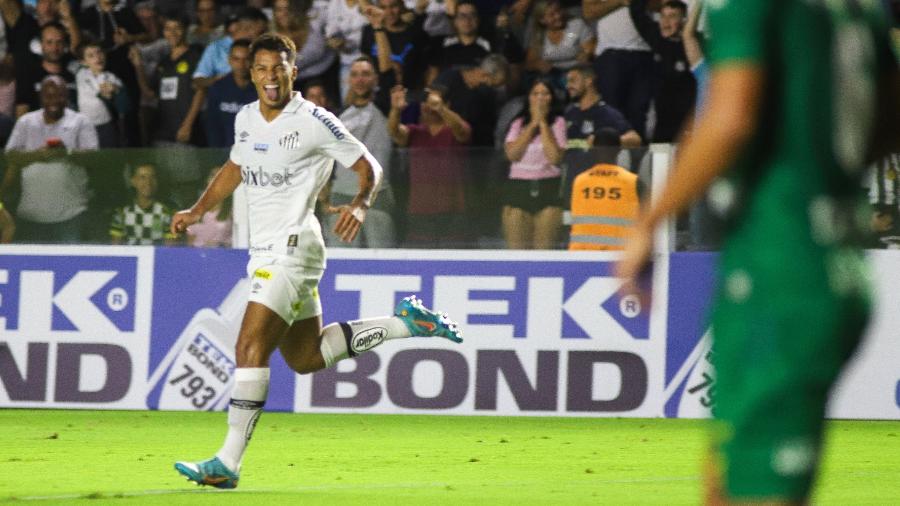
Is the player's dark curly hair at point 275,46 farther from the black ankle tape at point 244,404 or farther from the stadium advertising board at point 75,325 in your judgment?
the stadium advertising board at point 75,325

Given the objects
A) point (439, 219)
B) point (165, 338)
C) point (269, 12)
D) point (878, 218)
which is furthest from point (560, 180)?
point (269, 12)

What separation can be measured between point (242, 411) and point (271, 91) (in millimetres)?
1751

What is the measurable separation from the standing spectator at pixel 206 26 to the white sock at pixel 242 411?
9872 mm

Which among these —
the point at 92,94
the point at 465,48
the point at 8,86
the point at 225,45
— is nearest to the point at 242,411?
the point at 465,48

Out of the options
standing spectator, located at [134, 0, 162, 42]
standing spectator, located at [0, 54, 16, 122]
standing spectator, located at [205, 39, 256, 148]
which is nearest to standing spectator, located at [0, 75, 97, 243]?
standing spectator, located at [205, 39, 256, 148]

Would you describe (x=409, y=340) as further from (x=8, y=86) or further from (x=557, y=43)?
(x=8, y=86)

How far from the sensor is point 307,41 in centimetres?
1623

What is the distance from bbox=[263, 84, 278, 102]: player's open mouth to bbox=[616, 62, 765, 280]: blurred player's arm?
5441mm

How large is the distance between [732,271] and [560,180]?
8.98 m

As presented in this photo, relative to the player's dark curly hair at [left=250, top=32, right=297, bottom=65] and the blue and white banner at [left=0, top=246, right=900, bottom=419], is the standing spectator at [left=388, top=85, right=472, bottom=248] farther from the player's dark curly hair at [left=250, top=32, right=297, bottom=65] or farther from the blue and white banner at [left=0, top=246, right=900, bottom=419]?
the player's dark curly hair at [left=250, top=32, right=297, bottom=65]

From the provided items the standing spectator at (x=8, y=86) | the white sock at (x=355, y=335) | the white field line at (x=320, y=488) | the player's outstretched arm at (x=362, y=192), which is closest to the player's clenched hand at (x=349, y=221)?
the player's outstretched arm at (x=362, y=192)

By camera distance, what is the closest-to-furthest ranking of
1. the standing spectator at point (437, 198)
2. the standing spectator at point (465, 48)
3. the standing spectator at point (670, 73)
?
the standing spectator at point (437, 198), the standing spectator at point (670, 73), the standing spectator at point (465, 48)

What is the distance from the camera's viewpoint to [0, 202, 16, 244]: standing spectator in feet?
41.3

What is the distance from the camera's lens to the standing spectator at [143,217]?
12.4m
